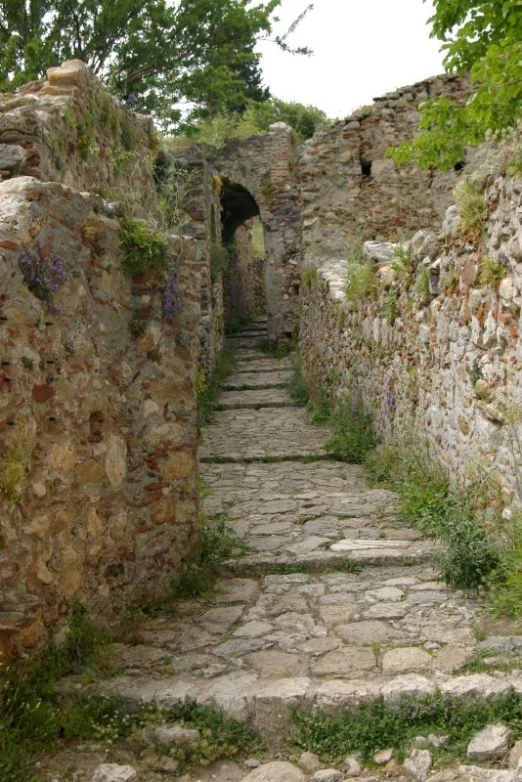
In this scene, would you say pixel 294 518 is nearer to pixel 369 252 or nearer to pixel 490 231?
pixel 490 231

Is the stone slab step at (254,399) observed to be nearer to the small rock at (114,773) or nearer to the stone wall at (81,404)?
the stone wall at (81,404)

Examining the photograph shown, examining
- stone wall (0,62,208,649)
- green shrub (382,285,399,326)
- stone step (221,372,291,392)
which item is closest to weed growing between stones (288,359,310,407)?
stone step (221,372,291,392)

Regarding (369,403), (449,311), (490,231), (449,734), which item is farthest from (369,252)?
(449,734)

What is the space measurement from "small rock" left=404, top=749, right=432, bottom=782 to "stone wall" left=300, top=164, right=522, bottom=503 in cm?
168

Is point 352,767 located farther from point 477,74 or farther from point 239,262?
point 239,262

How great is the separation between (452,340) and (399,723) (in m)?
2.90

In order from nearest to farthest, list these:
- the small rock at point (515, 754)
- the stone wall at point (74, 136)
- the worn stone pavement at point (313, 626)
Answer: the small rock at point (515, 754)
the worn stone pavement at point (313, 626)
the stone wall at point (74, 136)

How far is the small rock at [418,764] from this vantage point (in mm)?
2877

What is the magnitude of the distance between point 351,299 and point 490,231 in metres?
4.12

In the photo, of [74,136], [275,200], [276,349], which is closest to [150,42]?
[275,200]

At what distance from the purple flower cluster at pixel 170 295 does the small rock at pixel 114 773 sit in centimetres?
251

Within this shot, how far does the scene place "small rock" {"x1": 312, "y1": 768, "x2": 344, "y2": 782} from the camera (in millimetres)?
2928

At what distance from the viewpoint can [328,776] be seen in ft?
9.65

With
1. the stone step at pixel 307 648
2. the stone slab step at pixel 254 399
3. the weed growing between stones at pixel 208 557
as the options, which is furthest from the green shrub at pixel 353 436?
the stone step at pixel 307 648
